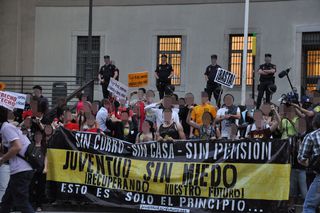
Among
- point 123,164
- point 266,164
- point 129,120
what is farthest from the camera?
point 129,120

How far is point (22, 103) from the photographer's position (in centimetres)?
1638

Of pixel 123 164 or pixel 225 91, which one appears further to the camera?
pixel 225 91

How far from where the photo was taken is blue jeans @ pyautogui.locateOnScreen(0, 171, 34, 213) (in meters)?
9.71

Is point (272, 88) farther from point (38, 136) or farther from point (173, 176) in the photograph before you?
point (38, 136)

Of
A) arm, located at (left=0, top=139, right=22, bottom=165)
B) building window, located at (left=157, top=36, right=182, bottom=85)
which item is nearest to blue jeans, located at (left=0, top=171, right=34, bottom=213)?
arm, located at (left=0, top=139, right=22, bottom=165)

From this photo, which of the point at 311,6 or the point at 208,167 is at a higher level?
the point at 311,6

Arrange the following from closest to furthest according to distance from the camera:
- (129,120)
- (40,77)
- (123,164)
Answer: (123,164)
(129,120)
(40,77)

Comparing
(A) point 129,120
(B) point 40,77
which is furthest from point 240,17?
(A) point 129,120

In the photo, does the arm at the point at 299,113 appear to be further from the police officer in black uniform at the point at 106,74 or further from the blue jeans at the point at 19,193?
the police officer in black uniform at the point at 106,74

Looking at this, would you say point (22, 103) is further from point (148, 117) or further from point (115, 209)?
point (115, 209)

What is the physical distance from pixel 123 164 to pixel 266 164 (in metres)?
2.59

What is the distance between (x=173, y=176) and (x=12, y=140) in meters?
3.88

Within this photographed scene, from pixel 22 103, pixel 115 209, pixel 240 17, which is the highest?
pixel 240 17

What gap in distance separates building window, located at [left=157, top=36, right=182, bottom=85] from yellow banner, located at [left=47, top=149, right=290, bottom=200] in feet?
40.8
